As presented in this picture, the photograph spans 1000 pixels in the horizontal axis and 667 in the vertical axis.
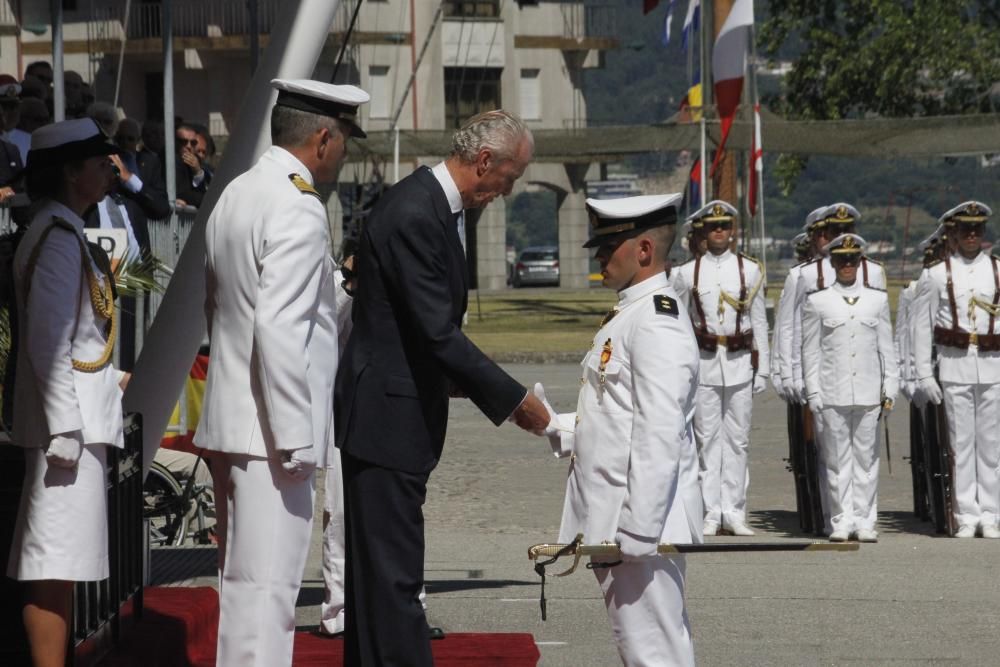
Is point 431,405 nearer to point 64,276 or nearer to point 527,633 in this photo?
point 64,276

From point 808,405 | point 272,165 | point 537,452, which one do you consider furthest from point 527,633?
point 537,452

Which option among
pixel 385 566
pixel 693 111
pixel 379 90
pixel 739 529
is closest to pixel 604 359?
pixel 385 566

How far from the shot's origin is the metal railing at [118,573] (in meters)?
6.34

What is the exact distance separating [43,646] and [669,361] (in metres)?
2.16

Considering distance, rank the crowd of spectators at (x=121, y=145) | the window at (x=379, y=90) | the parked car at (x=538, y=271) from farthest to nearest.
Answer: the parked car at (x=538, y=271) → the window at (x=379, y=90) → the crowd of spectators at (x=121, y=145)

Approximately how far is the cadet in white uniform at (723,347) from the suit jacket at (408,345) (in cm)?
668

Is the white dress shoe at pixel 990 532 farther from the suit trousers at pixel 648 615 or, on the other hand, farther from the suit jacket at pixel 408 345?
the suit jacket at pixel 408 345

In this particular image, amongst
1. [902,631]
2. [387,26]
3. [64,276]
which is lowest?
[902,631]

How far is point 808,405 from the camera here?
12.4 meters

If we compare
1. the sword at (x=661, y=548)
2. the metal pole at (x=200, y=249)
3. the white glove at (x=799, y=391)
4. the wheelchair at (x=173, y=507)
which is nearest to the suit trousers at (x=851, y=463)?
the white glove at (x=799, y=391)

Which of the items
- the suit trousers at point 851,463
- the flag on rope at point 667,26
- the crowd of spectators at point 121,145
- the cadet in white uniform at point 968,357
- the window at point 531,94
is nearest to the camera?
the crowd of spectators at point 121,145

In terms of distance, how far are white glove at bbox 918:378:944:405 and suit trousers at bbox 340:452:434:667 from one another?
704 cm

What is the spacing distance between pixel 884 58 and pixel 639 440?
4025cm

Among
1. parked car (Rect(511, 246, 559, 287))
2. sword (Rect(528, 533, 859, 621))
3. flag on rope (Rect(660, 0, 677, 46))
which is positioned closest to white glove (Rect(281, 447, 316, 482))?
sword (Rect(528, 533, 859, 621))
